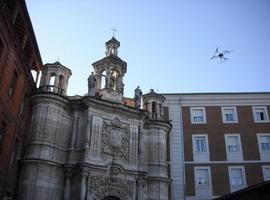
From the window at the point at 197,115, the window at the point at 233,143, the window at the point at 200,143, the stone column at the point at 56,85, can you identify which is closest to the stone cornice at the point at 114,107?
the stone column at the point at 56,85

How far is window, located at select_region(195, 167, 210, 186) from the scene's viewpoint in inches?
1130

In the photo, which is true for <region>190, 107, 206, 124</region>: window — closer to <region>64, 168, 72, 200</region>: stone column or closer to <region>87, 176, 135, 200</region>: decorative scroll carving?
<region>87, 176, 135, 200</region>: decorative scroll carving

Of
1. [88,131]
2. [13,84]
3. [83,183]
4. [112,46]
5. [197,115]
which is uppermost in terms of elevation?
[112,46]

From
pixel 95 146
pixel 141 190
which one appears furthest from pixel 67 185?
pixel 141 190

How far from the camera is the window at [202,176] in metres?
28.7

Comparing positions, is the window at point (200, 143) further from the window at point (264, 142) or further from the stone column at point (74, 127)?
the stone column at point (74, 127)

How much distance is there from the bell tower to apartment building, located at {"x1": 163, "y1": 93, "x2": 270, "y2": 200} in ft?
20.3

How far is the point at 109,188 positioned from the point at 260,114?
52.4ft

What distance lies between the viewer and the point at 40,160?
22.0 meters

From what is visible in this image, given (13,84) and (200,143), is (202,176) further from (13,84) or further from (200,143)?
(13,84)

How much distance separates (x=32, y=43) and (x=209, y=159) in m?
16.7

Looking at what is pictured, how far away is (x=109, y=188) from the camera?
23016mm

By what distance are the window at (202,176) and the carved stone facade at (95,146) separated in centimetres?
356

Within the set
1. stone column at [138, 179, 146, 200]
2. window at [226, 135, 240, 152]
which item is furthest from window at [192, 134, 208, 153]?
stone column at [138, 179, 146, 200]
